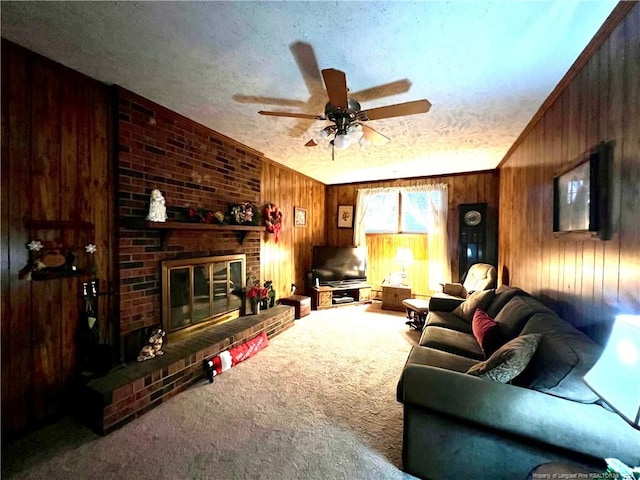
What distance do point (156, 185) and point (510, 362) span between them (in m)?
2.97

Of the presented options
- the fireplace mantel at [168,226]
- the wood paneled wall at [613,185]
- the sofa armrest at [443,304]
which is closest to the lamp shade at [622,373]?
the wood paneled wall at [613,185]

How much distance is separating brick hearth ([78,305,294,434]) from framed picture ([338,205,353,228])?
11.0 ft

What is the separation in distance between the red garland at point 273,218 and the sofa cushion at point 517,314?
2955 mm

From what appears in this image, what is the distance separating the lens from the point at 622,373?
0.80 metres

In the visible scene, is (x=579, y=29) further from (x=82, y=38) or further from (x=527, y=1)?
(x=82, y=38)

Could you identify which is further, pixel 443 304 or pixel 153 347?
pixel 443 304

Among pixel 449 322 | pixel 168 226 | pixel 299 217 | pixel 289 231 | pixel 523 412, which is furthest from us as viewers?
pixel 299 217

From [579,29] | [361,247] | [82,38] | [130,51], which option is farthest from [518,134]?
[82,38]

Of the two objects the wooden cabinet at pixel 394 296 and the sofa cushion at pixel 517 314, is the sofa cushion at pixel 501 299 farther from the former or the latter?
the wooden cabinet at pixel 394 296

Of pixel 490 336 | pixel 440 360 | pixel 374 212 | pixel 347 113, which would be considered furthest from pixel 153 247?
pixel 374 212

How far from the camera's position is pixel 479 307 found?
2736 millimetres

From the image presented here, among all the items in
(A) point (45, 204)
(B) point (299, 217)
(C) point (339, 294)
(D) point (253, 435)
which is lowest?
(D) point (253, 435)

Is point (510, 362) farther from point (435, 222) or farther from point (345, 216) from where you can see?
point (345, 216)

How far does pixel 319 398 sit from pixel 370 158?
10.3 feet
